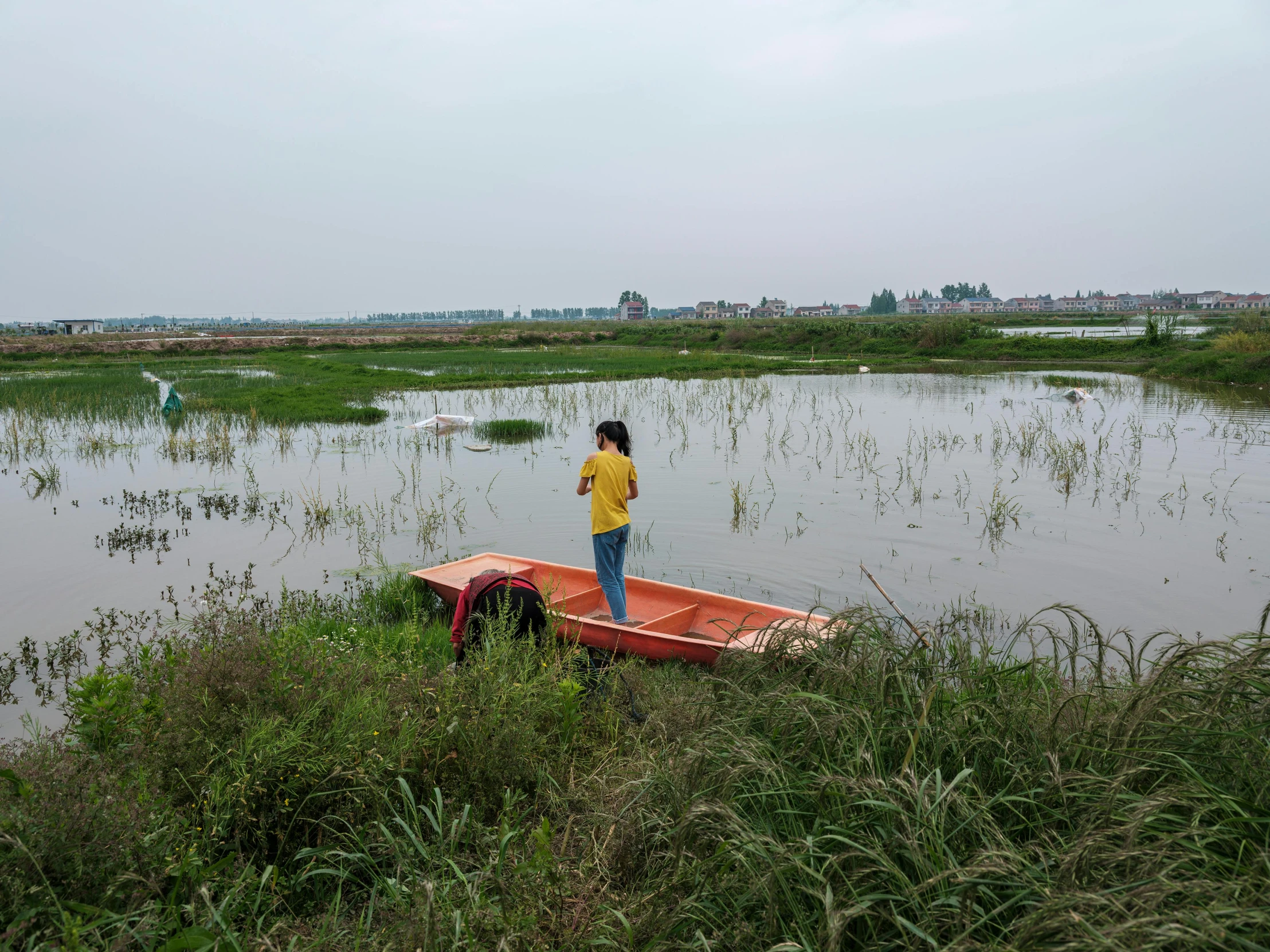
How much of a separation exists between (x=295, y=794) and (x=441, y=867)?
2.36 ft

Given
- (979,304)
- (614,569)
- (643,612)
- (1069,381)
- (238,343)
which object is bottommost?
(643,612)

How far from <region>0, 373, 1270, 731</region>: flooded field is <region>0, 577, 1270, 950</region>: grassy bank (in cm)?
310

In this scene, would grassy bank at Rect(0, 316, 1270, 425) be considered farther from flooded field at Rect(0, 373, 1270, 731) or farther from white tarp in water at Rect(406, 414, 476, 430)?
flooded field at Rect(0, 373, 1270, 731)

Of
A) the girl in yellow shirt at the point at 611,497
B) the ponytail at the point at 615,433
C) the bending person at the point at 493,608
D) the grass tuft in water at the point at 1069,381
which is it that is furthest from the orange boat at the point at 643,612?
the grass tuft in water at the point at 1069,381

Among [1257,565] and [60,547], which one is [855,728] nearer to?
[1257,565]

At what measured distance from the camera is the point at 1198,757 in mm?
2254

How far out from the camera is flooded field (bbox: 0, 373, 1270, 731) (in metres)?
7.09

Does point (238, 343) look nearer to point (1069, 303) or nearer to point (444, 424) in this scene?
point (444, 424)

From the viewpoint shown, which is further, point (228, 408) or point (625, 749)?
point (228, 408)

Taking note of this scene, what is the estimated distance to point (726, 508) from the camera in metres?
9.90

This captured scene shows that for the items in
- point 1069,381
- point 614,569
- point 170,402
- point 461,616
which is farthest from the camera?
point 1069,381

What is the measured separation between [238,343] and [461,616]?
4682cm

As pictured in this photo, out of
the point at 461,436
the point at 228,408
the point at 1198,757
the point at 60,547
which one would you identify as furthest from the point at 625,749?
the point at 228,408

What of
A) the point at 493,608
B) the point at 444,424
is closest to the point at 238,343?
the point at 444,424
